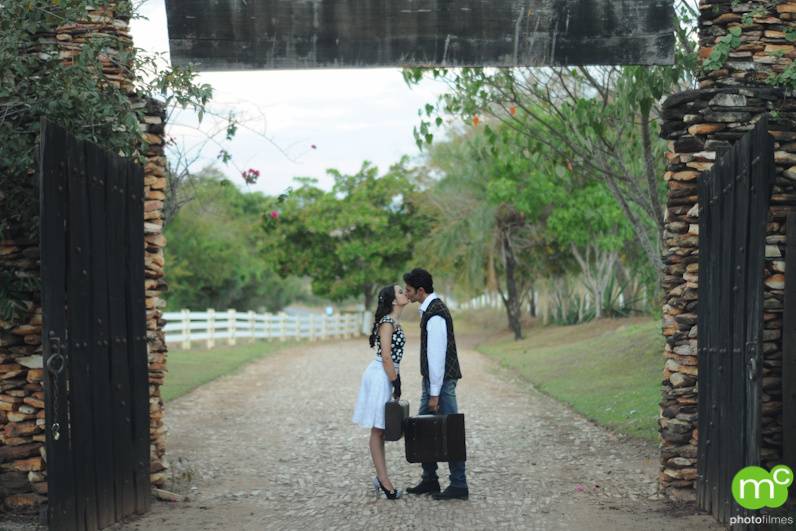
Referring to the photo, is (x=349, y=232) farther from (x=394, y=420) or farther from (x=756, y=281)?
(x=756, y=281)

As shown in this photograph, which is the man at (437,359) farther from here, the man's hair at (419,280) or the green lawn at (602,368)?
the green lawn at (602,368)

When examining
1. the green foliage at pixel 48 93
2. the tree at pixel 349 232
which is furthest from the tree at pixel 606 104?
the tree at pixel 349 232

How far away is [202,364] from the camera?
2569cm

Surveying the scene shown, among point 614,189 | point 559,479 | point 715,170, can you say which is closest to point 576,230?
point 614,189

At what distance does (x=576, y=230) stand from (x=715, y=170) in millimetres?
23700

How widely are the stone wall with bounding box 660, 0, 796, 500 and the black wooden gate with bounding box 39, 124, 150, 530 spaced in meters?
4.41

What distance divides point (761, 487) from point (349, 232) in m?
39.2

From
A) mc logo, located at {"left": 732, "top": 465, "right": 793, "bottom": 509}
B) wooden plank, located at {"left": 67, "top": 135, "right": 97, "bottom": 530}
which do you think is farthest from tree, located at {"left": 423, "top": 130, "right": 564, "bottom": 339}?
mc logo, located at {"left": 732, "top": 465, "right": 793, "bottom": 509}

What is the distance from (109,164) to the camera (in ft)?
26.6

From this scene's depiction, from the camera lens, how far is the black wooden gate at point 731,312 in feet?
22.0

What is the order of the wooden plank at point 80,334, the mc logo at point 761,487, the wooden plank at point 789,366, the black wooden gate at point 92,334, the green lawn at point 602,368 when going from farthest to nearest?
the green lawn at point 602,368
the wooden plank at point 80,334
the wooden plank at point 789,366
the black wooden gate at point 92,334
the mc logo at point 761,487

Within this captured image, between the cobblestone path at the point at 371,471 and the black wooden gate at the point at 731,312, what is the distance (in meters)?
0.57

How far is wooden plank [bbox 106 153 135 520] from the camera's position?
807cm

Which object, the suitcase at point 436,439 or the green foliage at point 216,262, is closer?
the suitcase at point 436,439
